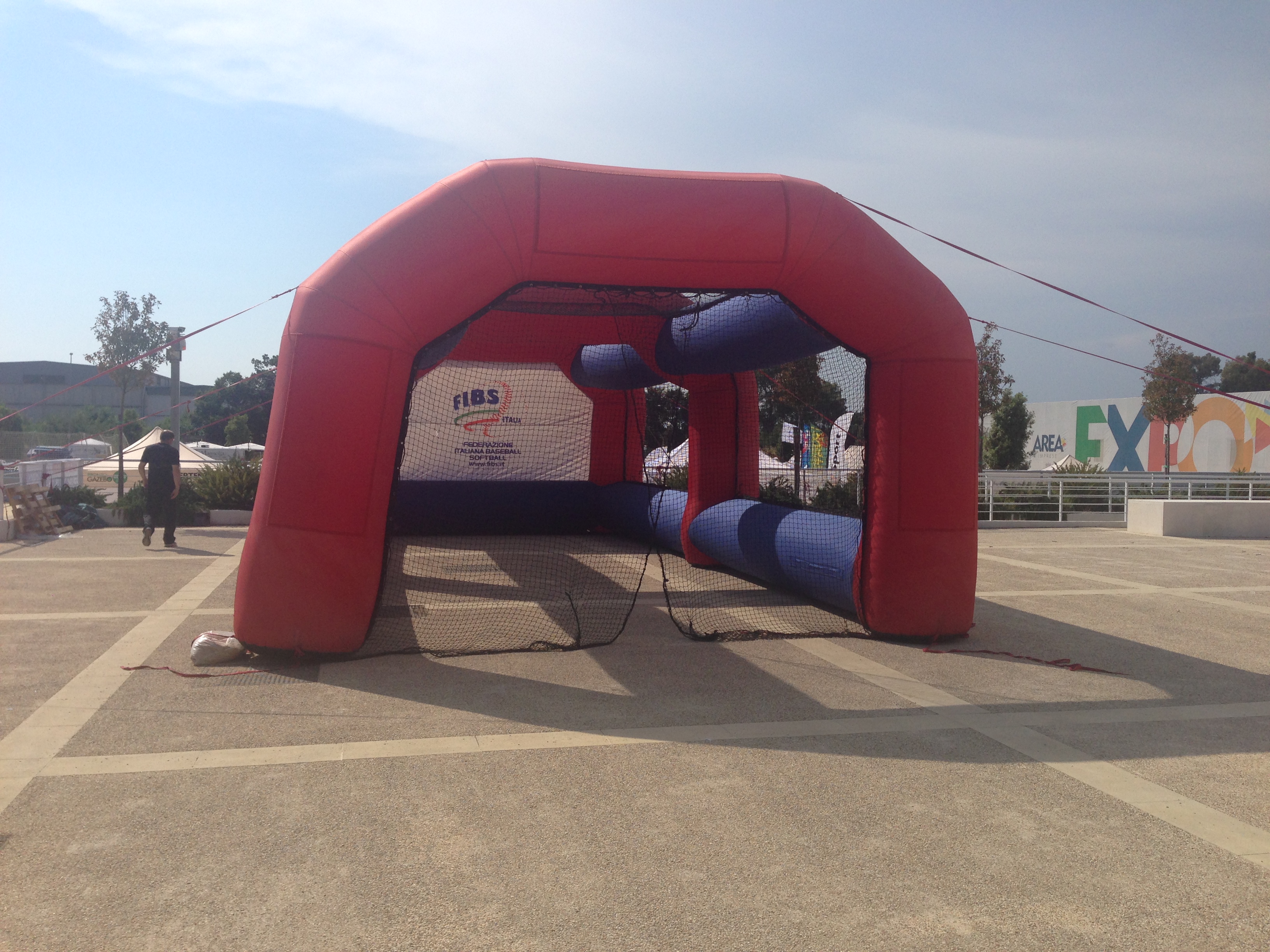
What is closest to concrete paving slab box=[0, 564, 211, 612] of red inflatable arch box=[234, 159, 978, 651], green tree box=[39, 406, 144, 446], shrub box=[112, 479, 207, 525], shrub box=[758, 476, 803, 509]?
red inflatable arch box=[234, 159, 978, 651]

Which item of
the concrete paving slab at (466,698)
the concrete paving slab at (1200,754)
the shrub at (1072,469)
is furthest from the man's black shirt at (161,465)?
the shrub at (1072,469)

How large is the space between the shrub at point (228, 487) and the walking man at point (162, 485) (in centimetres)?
339

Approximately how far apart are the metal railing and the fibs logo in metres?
8.20

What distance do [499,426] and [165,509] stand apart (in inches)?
188

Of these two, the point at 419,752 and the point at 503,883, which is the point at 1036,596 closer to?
the point at 419,752

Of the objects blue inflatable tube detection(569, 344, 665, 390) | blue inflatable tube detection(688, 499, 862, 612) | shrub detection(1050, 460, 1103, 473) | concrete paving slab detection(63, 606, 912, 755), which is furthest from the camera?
shrub detection(1050, 460, 1103, 473)

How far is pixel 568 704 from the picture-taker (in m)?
5.12

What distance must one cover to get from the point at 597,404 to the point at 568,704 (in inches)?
385

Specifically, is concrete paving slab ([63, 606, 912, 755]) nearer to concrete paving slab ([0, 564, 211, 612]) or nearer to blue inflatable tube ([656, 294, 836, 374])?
concrete paving slab ([0, 564, 211, 612])

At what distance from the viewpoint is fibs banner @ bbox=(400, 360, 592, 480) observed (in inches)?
567

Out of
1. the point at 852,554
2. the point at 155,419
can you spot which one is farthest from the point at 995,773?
the point at 155,419

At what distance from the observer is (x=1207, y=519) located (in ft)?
51.0

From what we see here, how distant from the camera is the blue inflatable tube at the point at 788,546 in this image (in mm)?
7375

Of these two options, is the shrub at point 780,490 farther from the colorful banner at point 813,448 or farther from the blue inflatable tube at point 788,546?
the blue inflatable tube at point 788,546
